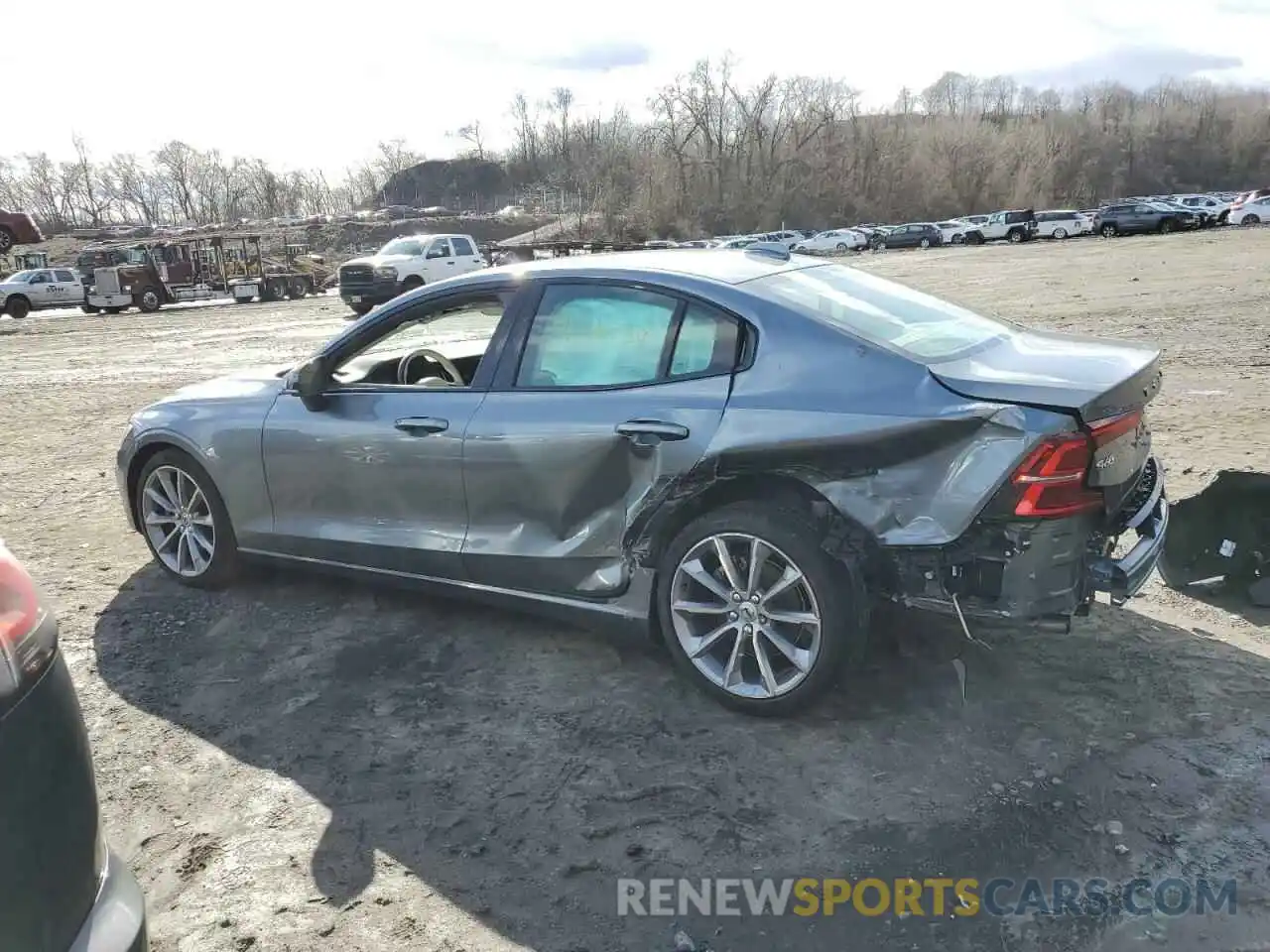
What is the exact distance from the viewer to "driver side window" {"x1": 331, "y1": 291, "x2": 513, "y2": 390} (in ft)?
13.6

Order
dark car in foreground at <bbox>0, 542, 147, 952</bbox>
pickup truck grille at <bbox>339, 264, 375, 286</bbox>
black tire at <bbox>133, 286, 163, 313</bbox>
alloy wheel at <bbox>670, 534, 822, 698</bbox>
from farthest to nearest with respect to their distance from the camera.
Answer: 1. black tire at <bbox>133, 286, 163, 313</bbox>
2. pickup truck grille at <bbox>339, 264, 375, 286</bbox>
3. alloy wheel at <bbox>670, 534, 822, 698</bbox>
4. dark car in foreground at <bbox>0, 542, 147, 952</bbox>

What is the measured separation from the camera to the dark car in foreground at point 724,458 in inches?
120

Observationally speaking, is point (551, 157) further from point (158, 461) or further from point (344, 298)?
point (158, 461)

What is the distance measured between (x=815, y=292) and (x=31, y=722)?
2.90 meters

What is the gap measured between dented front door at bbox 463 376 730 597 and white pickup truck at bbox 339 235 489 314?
21.8 meters

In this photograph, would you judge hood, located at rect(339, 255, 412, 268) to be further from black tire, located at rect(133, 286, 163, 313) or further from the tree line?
the tree line

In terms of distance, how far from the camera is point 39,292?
32.0m

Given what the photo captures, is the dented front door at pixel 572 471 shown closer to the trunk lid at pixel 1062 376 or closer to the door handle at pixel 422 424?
the door handle at pixel 422 424

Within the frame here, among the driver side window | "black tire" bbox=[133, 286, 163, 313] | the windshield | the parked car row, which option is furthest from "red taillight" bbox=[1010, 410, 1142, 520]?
the parked car row

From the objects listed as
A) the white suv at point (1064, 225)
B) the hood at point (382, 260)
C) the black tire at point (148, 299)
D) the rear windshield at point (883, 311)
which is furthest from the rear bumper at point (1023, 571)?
the white suv at point (1064, 225)

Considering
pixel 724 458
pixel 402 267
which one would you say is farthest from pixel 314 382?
pixel 402 267

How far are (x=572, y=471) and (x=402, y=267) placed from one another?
81.6ft

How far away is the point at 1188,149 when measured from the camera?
4370 inches

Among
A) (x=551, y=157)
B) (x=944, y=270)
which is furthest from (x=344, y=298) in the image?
(x=551, y=157)
